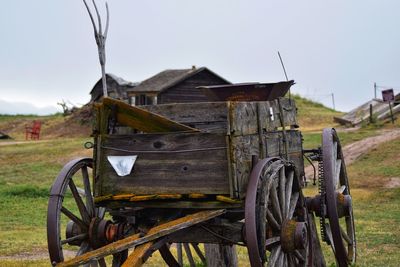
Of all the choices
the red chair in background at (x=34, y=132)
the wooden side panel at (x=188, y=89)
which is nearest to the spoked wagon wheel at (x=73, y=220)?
the wooden side panel at (x=188, y=89)

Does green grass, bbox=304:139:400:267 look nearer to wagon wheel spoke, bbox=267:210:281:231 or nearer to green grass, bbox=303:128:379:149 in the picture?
green grass, bbox=303:128:379:149

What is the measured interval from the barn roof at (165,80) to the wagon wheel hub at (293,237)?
31306 mm

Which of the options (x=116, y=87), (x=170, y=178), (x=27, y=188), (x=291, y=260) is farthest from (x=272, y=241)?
(x=116, y=87)

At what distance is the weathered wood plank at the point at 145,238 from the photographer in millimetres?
5084

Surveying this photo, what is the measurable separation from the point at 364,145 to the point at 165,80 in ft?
53.8

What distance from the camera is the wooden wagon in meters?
5.41

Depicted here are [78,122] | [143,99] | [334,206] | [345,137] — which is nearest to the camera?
[334,206]

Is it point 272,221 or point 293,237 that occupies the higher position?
point 272,221

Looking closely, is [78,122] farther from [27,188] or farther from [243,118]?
[243,118]

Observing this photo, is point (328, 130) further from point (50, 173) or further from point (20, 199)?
point (50, 173)

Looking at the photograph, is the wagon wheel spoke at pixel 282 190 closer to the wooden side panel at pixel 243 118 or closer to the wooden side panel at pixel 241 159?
the wooden side panel at pixel 241 159

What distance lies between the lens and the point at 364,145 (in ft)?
83.9

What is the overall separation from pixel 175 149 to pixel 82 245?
1.61 m

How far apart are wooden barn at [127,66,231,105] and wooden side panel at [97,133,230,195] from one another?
→ 30.9 metres
